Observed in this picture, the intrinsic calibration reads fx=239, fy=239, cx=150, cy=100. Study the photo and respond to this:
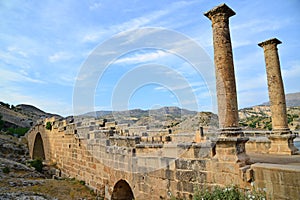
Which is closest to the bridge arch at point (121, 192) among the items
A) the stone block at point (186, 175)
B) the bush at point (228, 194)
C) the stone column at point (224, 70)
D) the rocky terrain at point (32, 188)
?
the rocky terrain at point (32, 188)

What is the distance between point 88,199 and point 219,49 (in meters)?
7.58

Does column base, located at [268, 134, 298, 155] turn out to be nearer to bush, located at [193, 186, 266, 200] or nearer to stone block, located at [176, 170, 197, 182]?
stone block, located at [176, 170, 197, 182]

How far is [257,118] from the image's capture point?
3775 cm

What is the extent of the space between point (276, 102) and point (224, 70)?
399 cm

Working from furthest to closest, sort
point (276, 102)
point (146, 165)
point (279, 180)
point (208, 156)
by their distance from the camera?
1. point (276, 102)
2. point (146, 165)
3. point (208, 156)
4. point (279, 180)

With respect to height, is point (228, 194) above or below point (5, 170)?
above

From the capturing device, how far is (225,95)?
548 centimetres

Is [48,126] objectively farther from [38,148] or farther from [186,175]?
[186,175]

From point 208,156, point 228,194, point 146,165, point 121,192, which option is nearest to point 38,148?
point 121,192

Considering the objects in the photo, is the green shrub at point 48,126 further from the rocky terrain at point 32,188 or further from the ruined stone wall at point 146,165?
the ruined stone wall at point 146,165

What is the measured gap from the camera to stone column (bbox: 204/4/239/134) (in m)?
5.40

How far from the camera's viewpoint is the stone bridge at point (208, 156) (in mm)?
4650

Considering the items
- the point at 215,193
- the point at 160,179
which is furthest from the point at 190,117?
the point at 215,193

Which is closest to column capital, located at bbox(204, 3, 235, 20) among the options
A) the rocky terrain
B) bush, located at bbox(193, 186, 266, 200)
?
bush, located at bbox(193, 186, 266, 200)
